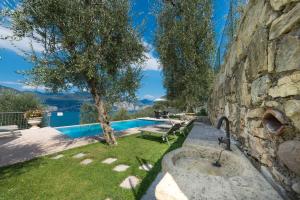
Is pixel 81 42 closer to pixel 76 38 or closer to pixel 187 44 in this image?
pixel 76 38

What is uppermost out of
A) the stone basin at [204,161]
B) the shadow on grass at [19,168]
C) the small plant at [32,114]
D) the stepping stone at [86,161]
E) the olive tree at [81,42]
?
the olive tree at [81,42]

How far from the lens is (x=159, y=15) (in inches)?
527

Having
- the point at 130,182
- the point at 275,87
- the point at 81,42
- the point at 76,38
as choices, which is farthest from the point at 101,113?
the point at 275,87

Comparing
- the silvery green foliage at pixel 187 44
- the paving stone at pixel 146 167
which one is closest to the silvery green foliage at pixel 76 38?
the paving stone at pixel 146 167

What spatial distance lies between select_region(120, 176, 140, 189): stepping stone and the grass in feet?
0.38

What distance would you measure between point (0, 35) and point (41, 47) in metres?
1.30

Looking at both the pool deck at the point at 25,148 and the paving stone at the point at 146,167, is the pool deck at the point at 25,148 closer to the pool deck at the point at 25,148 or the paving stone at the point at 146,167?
the pool deck at the point at 25,148

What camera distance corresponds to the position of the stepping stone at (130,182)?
404 centimetres

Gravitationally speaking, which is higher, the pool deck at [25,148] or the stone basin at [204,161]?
the stone basin at [204,161]

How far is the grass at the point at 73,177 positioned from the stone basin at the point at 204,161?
4.31 feet

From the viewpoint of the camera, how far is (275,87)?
2094 millimetres

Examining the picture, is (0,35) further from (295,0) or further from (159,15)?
(159,15)

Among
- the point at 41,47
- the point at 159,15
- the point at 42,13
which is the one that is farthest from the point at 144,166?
the point at 159,15

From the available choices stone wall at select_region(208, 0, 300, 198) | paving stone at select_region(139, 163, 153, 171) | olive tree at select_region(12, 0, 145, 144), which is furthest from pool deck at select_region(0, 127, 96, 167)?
stone wall at select_region(208, 0, 300, 198)
